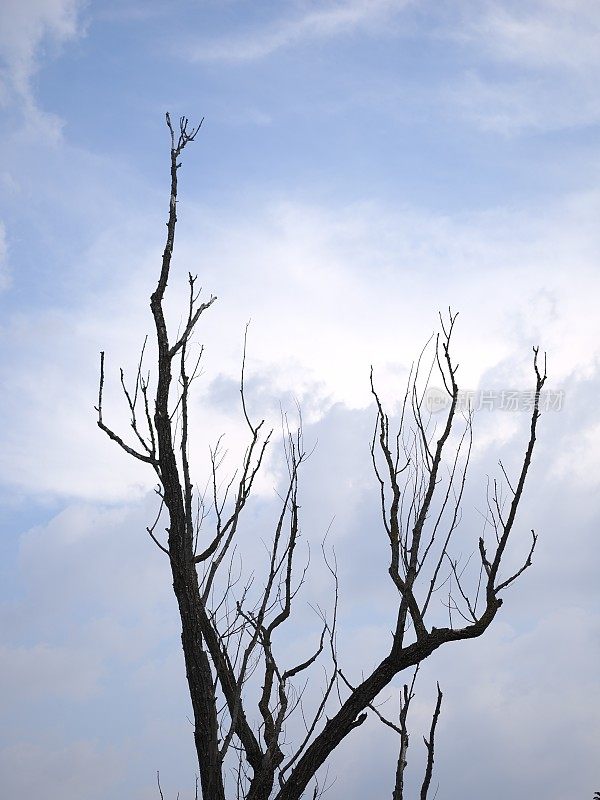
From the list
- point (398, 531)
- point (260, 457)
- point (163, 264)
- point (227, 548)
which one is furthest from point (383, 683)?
point (163, 264)

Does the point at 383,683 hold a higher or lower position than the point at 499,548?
lower

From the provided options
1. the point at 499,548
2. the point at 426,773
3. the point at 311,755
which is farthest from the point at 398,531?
the point at 426,773

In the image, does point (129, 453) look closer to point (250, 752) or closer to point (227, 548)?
point (227, 548)

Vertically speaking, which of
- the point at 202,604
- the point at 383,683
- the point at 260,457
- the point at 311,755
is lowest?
the point at 311,755

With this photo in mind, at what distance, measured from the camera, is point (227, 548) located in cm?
445

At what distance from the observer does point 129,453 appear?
4574 millimetres

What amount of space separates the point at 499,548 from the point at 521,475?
0.38 metres

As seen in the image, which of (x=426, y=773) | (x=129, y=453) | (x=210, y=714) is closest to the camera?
(x=210, y=714)

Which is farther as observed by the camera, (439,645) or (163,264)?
(163,264)

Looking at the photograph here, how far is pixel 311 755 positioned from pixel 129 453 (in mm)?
→ 1832

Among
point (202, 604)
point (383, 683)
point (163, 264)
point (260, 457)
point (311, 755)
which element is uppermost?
point (163, 264)

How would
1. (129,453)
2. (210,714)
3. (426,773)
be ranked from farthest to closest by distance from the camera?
1. (426,773)
2. (129,453)
3. (210,714)

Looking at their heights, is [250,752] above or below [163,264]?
below

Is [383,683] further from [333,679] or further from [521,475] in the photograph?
[521,475]
